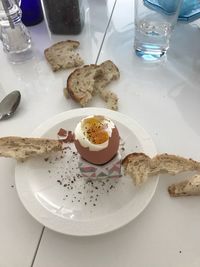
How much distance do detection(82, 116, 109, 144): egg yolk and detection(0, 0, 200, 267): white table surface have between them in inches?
6.8

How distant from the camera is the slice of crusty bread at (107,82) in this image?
0.78m

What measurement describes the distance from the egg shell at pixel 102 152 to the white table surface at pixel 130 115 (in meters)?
0.13

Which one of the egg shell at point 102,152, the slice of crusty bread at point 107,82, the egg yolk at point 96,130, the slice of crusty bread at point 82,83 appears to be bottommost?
the slice of crusty bread at point 107,82

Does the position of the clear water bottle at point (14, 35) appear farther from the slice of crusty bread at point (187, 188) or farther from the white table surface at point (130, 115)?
the slice of crusty bread at point (187, 188)

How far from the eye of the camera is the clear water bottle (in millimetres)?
895

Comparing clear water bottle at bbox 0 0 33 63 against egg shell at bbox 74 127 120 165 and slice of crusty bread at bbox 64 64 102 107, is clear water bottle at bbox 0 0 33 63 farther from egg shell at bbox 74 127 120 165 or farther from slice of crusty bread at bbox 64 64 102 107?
egg shell at bbox 74 127 120 165

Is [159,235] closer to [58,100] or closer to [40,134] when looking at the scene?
[40,134]

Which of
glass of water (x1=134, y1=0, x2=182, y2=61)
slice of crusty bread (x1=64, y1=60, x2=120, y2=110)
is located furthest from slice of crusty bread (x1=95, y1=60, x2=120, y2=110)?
glass of water (x1=134, y1=0, x2=182, y2=61)

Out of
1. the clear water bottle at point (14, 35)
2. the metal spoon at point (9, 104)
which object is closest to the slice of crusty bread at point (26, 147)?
the metal spoon at point (9, 104)

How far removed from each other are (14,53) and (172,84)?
1.59 ft

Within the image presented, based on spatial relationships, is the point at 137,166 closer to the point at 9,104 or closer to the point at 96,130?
the point at 96,130

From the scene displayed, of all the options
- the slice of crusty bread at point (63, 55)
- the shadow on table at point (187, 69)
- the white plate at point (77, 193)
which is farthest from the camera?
the slice of crusty bread at point (63, 55)

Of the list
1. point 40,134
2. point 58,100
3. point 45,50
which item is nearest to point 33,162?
point 40,134

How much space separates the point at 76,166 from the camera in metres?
0.65
